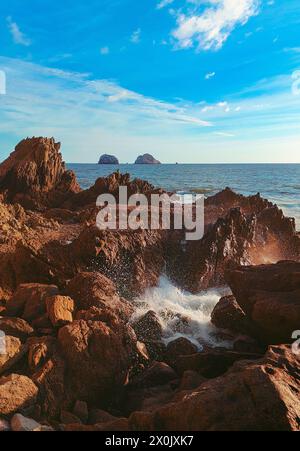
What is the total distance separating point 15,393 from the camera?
17.5ft

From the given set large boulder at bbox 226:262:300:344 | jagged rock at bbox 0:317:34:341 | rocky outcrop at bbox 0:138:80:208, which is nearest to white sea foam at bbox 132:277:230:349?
large boulder at bbox 226:262:300:344

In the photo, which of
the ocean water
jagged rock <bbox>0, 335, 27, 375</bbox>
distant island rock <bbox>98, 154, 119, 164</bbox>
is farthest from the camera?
distant island rock <bbox>98, 154, 119, 164</bbox>

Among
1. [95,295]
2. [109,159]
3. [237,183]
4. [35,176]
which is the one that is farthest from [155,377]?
[109,159]

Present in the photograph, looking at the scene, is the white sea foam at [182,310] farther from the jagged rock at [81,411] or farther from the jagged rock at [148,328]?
the jagged rock at [81,411]

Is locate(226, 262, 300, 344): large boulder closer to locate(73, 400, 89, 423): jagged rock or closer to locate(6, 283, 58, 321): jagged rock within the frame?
locate(73, 400, 89, 423): jagged rock

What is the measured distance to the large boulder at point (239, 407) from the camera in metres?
4.04

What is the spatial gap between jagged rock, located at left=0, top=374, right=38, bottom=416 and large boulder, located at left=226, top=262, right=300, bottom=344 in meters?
4.19

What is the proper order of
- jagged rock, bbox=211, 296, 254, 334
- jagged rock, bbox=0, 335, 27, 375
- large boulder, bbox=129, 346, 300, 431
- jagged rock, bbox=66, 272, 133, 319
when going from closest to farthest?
1. large boulder, bbox=129, 346, 300, 431
2. jagged rock, bbox=0, 335, 27, 375
3. jagged rock, bbox=66, 272, 133, 319
4. jagged rock, bbox=211, 296, 254, 334

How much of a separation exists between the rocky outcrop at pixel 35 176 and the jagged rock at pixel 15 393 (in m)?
14.9

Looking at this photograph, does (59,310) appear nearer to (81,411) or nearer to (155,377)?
(81,411)

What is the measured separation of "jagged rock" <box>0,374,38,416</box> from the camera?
5.16m

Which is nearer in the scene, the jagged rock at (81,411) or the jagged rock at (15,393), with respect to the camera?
the jagged rock at (15,393)

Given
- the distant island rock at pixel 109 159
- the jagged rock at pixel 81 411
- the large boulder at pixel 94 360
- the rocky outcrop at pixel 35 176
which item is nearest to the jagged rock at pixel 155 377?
the large boulder at pixel 94 360

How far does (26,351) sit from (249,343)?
167 inches
